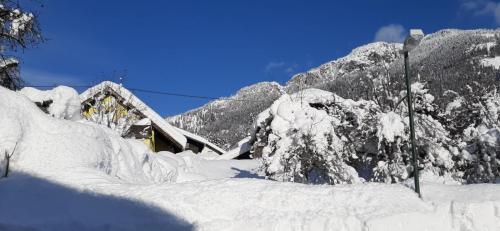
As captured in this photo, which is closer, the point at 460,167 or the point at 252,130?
the point at 460,167

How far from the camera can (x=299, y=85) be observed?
21672 mm

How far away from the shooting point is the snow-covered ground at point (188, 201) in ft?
26.8

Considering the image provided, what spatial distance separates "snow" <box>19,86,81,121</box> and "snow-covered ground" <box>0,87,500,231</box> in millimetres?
6305

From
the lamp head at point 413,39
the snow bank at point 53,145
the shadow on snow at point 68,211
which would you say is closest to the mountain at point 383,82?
the lamp head at point 413,39

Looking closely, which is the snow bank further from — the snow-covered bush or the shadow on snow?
the snow-covered bush

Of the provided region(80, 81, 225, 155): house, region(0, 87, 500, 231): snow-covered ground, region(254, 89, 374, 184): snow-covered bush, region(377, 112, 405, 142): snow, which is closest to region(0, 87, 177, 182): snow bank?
region(0, 87, 500, 231): snow-covered ground

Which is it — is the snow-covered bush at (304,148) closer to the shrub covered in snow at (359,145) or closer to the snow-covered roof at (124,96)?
the shrub covered in snow at (359,145)

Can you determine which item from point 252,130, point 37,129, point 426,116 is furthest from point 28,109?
point 426,116

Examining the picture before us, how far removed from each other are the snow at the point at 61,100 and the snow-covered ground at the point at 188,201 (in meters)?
6.30

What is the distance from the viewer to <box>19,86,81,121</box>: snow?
16.8 meters

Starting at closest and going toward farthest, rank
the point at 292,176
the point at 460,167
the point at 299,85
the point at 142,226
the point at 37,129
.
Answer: the point at 142,226, the point at 37,129, the point at 292,176, the point at 460,167, the point at 299,85

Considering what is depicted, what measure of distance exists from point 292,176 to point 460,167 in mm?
5897

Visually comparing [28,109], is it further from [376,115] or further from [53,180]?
[376,115]

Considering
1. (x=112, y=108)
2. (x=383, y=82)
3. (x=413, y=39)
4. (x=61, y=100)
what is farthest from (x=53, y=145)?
(x=112, y=108)
